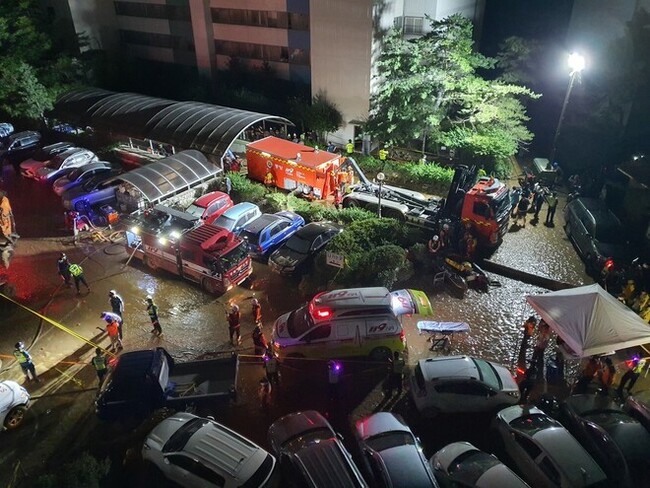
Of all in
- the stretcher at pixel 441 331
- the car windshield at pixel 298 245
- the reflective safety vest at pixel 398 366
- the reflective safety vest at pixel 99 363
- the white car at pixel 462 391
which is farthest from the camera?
the car windshield at pixel 298 245

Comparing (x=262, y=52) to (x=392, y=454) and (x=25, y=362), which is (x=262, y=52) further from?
(x=392, y=454)

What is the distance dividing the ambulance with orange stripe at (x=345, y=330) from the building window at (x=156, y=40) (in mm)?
29594

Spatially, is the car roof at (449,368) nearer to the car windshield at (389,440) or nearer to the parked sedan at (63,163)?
the car windshield at (389,440)

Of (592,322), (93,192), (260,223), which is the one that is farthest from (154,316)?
(592,322)

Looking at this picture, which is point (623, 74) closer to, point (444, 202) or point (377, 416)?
point (444, 202)

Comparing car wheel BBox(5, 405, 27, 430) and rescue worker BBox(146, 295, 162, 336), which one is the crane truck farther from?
car wheel BBox(5, 405, 27, 430)

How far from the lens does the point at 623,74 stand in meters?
24.3

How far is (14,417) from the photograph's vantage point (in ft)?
36.0

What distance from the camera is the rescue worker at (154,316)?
13586mm

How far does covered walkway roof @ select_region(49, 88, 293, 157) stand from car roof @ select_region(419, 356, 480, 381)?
1636 centimetres

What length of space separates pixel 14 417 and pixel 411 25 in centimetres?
2612

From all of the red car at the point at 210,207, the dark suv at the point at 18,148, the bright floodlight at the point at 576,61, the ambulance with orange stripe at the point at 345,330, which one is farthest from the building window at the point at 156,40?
the ambulance with orange stripe at the point at 345,330

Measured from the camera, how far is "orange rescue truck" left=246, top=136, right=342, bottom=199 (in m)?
21.5

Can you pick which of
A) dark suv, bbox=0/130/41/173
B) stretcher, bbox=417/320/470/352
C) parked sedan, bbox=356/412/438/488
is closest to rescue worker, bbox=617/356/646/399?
stretcher, bbox=417/320/470/352
